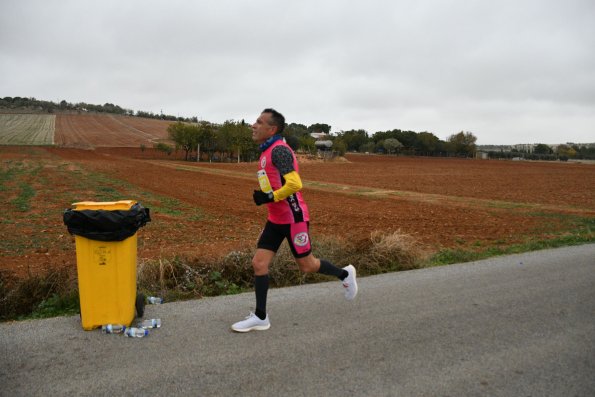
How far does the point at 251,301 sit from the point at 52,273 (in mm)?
2371

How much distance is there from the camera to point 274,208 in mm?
4203

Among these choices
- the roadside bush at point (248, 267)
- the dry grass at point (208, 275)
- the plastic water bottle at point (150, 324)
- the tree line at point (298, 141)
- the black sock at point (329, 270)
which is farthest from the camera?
the tree line at point (298, 141)

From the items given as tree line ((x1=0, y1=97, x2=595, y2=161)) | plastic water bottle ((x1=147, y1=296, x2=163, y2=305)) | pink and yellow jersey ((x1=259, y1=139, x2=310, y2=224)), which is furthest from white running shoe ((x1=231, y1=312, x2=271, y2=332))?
tree line ((x1=0, y1=97, x2=595, y2=161))

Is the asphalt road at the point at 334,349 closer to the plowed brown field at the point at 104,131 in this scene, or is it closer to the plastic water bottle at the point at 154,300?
the plastic water bottle at the point at 154,300

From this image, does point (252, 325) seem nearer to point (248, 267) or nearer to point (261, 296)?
point (261, 296)

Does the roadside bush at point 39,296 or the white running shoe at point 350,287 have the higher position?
the white running shoe at point 350,287

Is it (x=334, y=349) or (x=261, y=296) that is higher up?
(x=261, y=296)

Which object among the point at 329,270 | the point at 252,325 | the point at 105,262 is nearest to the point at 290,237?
the point at 329,270

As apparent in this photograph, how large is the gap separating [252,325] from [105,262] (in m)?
1.45

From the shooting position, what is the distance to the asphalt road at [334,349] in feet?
10.2

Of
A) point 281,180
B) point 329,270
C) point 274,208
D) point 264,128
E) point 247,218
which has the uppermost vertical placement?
point 264,128

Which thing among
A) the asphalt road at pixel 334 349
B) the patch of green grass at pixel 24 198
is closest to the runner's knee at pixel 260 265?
the asphalt road at pixel 334 349

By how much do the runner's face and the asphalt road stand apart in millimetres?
1780

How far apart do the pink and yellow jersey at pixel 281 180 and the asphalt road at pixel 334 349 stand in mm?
1035
